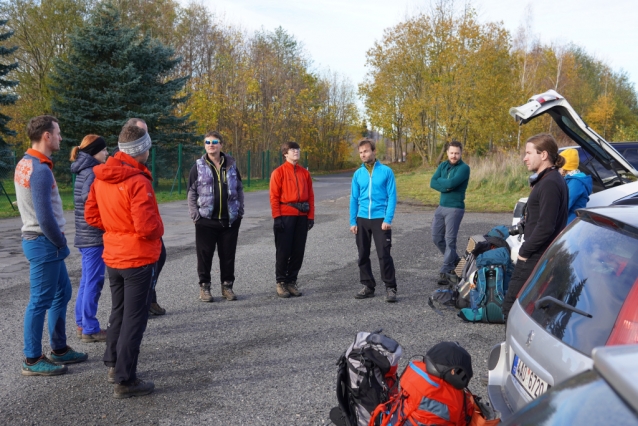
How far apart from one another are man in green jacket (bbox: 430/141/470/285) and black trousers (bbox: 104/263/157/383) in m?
4.44

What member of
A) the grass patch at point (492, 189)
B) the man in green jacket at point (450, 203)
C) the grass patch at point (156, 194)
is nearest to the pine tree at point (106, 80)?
the grass patch at point (156, 194)

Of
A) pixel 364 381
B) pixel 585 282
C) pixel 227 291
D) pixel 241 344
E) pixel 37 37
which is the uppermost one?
pixel 37 37

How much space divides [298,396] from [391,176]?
3.38 meters

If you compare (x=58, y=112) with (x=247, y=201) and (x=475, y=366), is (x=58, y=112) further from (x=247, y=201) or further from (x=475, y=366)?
(x=475, y=366)

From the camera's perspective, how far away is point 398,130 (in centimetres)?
4525

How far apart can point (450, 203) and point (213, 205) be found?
3.19 metres

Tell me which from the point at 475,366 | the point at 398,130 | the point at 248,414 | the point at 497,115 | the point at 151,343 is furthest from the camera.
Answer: the point at 398,130

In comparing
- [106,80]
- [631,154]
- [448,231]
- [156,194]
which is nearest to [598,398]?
[448,231]

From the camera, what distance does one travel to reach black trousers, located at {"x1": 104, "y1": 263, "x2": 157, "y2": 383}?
3.94 meters

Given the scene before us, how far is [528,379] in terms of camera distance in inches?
101

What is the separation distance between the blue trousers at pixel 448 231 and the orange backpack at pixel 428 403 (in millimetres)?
4652

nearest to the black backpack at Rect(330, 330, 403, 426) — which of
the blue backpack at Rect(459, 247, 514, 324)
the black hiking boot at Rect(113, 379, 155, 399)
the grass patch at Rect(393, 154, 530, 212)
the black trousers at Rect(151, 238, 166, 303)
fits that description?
the black hiking boot at Rect(113, 379, 155, 399)

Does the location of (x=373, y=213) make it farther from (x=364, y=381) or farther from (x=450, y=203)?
(x=364, y=381)

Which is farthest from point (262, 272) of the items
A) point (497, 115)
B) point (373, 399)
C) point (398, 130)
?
point (398, 130)
